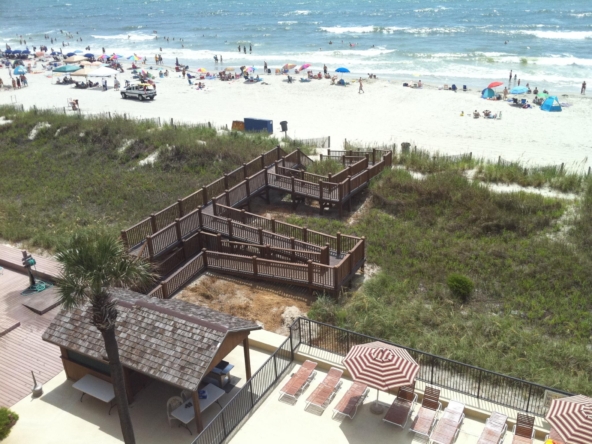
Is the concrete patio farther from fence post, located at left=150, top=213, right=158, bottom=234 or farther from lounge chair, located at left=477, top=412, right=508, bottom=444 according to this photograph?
fence post, located at left=150, top=213, right=158, bottom=234

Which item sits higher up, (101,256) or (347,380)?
(101,256)

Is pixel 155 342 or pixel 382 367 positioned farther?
pixel 155 342

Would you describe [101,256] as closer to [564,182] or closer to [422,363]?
[422,363]

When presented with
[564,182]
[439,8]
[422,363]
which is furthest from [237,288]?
[439,8]

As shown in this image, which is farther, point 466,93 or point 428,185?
point 466,93

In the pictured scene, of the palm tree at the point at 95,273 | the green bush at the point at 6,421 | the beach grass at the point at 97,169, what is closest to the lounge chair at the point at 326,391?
the palm tree at the point at 95,273

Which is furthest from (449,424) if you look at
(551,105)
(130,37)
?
(130,37)

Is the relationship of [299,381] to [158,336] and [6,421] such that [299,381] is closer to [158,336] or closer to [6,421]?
[158,336]
